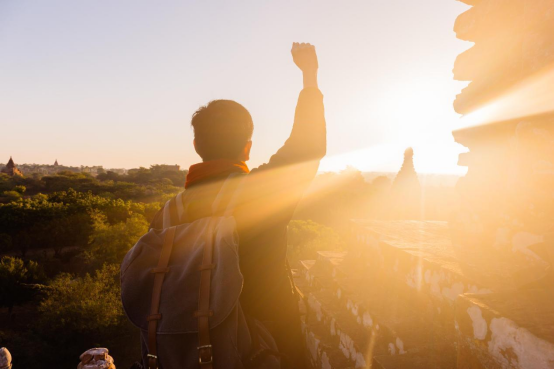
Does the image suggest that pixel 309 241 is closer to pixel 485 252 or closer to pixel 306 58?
pixel 485 252

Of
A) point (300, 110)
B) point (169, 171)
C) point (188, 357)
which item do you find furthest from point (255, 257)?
point (169, 171)

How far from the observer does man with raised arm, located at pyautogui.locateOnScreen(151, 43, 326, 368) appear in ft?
5.06

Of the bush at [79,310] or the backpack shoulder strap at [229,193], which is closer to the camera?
the backpack shoulder strap at [229,193]

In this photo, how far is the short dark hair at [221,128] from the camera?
64.4 inches

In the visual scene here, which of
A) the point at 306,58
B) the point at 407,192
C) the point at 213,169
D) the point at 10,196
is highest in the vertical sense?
the point at 306,58

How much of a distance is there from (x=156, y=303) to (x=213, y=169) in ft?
2.29

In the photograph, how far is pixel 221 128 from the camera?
164 cm

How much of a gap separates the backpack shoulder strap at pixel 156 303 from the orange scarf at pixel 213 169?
38 centimetres

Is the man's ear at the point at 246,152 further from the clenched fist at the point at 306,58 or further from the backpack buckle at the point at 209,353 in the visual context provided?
the backpack buckle at the point at 209,353

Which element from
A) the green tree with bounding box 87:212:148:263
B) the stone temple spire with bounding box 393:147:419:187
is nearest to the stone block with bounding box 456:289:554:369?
the green tree with bounding box 87:212:148:263

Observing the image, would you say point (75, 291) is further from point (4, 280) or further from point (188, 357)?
point (188, 357)

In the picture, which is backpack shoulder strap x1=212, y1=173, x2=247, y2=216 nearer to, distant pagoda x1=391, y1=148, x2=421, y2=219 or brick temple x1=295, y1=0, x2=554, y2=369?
brick temple x1=295, y1=0, x2=554, y2=369

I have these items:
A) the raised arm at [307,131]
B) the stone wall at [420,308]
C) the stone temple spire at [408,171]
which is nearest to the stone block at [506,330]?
the stone wall at [420,308]

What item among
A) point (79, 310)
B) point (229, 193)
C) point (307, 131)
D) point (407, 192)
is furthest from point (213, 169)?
point (407, 192)
